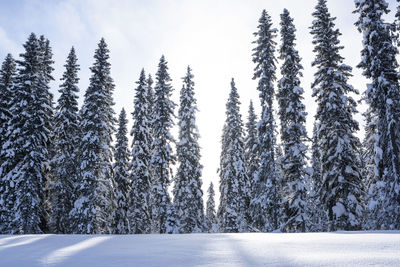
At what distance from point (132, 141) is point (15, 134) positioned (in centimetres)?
1185

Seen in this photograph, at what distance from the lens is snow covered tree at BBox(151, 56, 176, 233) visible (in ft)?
92.7

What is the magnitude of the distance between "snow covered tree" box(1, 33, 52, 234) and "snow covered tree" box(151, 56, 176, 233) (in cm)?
1052

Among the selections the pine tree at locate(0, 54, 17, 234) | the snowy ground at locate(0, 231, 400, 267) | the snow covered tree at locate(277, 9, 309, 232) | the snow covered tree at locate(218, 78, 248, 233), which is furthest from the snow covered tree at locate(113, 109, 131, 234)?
the snowy ground at locate(0, 231, 400, 267)

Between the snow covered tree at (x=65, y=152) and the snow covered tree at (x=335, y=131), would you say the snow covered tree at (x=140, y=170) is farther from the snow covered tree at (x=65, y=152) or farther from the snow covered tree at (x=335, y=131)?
the snow covered tree at (x=335, y=131)

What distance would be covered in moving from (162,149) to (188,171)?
3.81m

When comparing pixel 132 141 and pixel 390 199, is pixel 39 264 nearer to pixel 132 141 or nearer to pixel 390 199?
pixel 390 199

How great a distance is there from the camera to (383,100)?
17688 mm

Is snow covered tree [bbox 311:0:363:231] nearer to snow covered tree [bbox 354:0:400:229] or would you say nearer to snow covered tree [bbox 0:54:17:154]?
snow covered tree [bbox 354:0:400:229]

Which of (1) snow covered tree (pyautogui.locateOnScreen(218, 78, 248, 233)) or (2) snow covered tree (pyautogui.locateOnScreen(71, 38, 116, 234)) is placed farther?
(1) snow covered tree (pyautogui.locateOnScreen(218, 78, 248, 233))

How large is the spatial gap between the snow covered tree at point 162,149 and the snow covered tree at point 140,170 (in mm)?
1398

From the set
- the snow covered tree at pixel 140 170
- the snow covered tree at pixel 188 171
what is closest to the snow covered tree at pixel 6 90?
the snow covered tree at pixel 140 170

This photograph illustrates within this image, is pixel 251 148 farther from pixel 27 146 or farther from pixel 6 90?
pixel 6 90

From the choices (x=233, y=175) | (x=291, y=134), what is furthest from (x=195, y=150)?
(x=291, y=134)

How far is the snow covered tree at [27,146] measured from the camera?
76.8 ft
